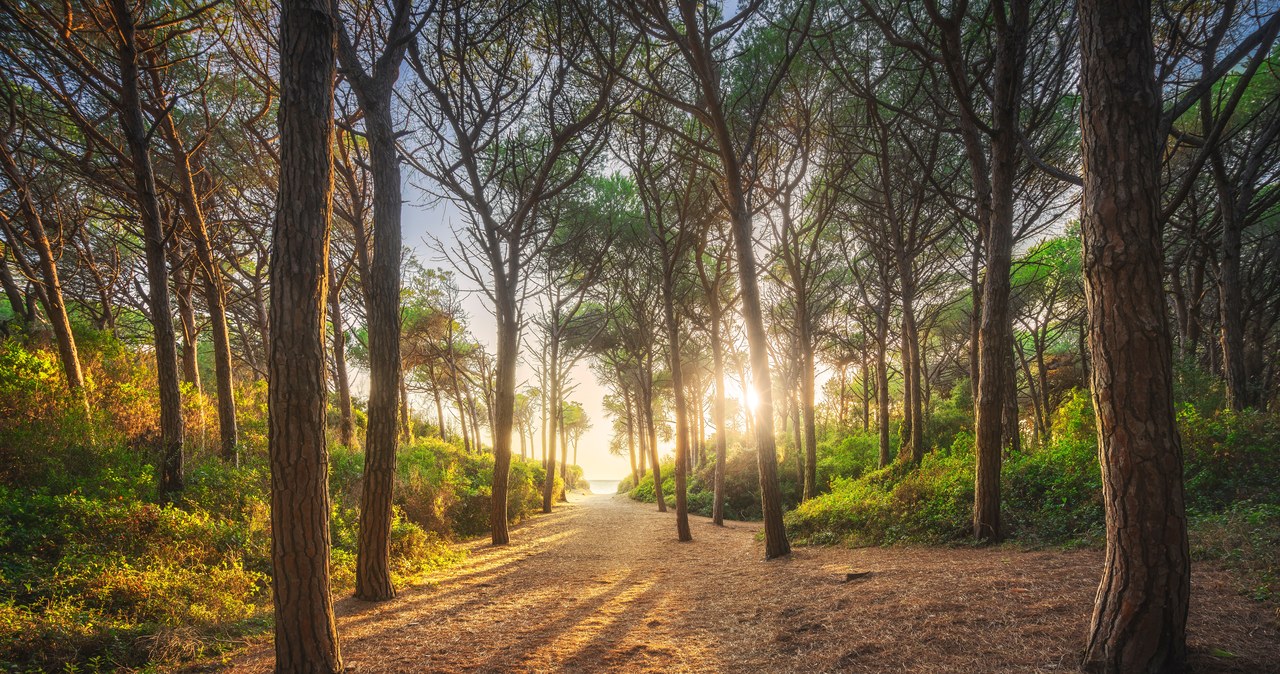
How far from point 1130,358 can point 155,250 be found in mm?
9798

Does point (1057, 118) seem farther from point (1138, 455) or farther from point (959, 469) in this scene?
point (1138, 455)

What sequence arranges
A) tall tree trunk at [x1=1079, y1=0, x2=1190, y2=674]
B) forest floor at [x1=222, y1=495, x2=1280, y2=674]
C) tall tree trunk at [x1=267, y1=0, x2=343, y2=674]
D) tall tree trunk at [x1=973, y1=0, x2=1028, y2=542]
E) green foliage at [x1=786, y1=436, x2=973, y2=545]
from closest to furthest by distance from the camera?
tall tree trunk at [x1=1079, y1=0, x2=1190, y2=674] < forest floor at [x1=222, y1=495, x2=1280, y2=674] < tall tree trunk at [x1=267, y1=0, x2=343, y2=674] < tall tree trunk at [x1=973, y1=0, x2=1028, y2=542] < green foliage at [x1=786, y1=436, x2=973, y2=545]

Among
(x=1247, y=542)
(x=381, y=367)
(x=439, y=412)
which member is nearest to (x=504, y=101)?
(x=381, y=367)

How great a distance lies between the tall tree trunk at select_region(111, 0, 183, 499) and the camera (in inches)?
225

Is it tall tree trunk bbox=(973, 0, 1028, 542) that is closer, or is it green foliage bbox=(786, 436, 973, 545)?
tall tree trunk bbox=(973, 0, 1028, 542)

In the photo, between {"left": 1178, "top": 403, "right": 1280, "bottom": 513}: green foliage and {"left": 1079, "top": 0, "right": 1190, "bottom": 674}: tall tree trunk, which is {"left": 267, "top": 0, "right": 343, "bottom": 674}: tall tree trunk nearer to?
{"left": 1079, "top": 0, "right": 1190, "bottom": 674}: tall tree trunk

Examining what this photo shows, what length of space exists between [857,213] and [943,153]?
2463mm

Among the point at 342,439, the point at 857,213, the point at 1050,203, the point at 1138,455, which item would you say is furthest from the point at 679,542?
the point at 1050,203

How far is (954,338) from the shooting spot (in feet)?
71.5

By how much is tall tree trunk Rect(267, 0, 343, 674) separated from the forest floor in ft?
2.13

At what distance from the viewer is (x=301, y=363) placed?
2.80 m

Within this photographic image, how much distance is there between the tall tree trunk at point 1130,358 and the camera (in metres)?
2.17

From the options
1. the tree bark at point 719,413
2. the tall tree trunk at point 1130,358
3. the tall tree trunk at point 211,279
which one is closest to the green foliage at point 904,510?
the tree bark at point 719,413

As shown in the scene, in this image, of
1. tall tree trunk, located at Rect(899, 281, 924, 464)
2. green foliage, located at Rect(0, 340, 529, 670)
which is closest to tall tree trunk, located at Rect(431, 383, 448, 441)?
green foliage, located at Rect(0, 340, 529, 670)
